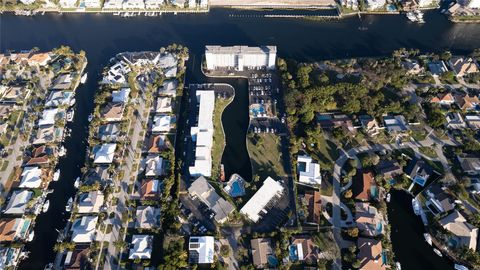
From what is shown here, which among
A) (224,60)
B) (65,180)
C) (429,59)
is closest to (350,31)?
(429,59)

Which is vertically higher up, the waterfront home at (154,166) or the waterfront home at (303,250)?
the waterfront home at (154,166)

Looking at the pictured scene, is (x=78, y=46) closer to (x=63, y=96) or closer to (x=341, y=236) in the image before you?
(x=63, y=96)

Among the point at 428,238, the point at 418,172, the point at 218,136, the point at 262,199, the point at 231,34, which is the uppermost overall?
the point at 231,34

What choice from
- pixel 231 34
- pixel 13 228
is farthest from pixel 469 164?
pixel 13 228

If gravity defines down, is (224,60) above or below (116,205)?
above

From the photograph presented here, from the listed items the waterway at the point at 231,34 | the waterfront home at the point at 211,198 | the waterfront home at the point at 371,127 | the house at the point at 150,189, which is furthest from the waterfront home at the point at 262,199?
the waterway at the point at 231,34

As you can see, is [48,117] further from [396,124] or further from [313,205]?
[396,124]

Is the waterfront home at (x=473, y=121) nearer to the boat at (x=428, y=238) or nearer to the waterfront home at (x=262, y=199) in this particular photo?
the boat at (x=428, y=238)
